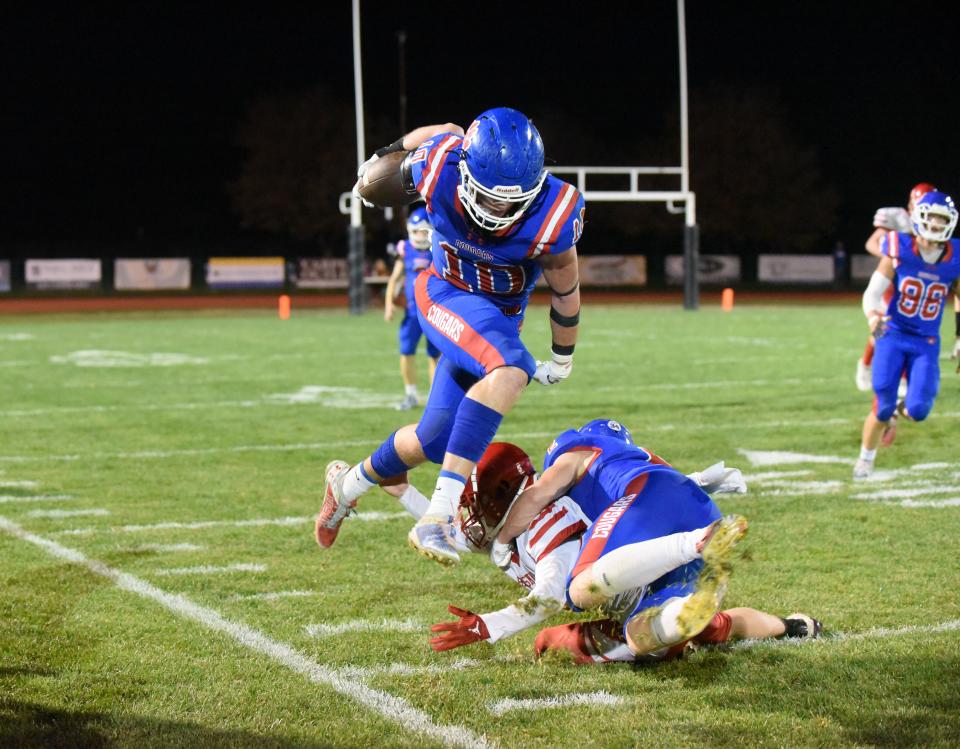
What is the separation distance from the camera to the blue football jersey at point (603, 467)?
13.5 ft

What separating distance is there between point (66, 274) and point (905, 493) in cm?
3225

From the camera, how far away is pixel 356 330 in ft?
68.4

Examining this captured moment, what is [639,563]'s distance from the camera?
3.79m

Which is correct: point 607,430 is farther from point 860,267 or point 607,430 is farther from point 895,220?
point 860,267

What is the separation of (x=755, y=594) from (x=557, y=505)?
97 centimetres

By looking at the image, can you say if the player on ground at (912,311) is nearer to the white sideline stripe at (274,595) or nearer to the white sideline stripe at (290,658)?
the white sideline stripe at (274,595)

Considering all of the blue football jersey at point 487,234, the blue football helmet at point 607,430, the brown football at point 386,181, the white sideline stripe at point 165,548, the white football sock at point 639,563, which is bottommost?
the white sideline stripe at point 165,548

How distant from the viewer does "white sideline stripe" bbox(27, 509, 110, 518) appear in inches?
252

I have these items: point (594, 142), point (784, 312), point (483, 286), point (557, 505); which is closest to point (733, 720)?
point (557, 505)

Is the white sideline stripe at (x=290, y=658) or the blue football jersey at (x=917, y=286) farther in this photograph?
the blue football jersey at (x=917, y=286)

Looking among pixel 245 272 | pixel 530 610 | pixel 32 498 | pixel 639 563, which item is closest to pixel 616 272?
pixel 245 272

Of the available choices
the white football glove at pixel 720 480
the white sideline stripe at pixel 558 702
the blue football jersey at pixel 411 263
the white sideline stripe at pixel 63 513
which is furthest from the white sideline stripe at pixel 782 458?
the white sideline stripe at pixel 558 702

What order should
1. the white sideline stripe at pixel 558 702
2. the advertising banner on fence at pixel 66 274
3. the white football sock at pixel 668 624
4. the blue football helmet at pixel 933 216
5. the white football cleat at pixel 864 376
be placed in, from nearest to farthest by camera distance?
the white sideline stripe at pixel 558 702 < the white football sock at pixel 668 624 < the blue football helmet at pixel 933 216 < the white football cleat at pixel 864 376 < the advertising banner on fence at pixel 66 274

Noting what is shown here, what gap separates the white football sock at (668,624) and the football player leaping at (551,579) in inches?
0.6
